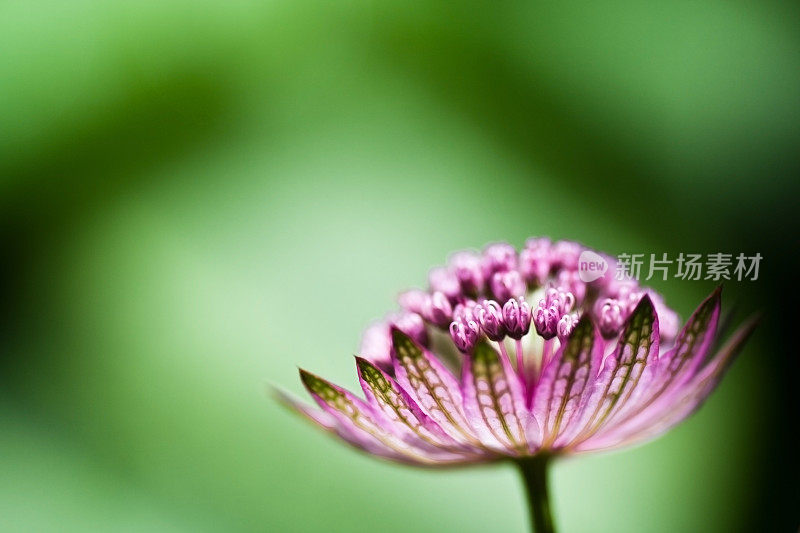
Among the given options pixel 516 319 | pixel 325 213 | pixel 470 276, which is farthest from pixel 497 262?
pixel 325 213

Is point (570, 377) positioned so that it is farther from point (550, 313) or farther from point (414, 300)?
point (414, 300)

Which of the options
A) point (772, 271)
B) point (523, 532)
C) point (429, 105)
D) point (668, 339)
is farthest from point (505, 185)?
point (668, 339)

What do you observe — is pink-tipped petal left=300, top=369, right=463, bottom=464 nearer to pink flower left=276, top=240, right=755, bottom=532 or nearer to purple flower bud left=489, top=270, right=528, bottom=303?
pink flower left=276, top=240, right=755, bottom=532

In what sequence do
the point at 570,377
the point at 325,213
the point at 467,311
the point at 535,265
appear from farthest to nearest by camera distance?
the point at 325,213 < the point at 535,265 < the point at 467,311 < the point at 570,377

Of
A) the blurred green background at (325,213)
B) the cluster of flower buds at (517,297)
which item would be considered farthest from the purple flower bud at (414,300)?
the blurred green background at (325,213)

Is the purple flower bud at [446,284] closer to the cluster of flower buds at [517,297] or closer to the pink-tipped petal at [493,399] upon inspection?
the cluster of flower buds at [517,297]

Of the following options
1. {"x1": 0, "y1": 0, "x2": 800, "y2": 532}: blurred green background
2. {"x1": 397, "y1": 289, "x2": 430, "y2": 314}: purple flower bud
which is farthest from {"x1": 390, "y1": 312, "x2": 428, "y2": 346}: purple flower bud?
{"x1": 0, "y1": 0, "x2": 800, "y2": 532}: blurred green background
